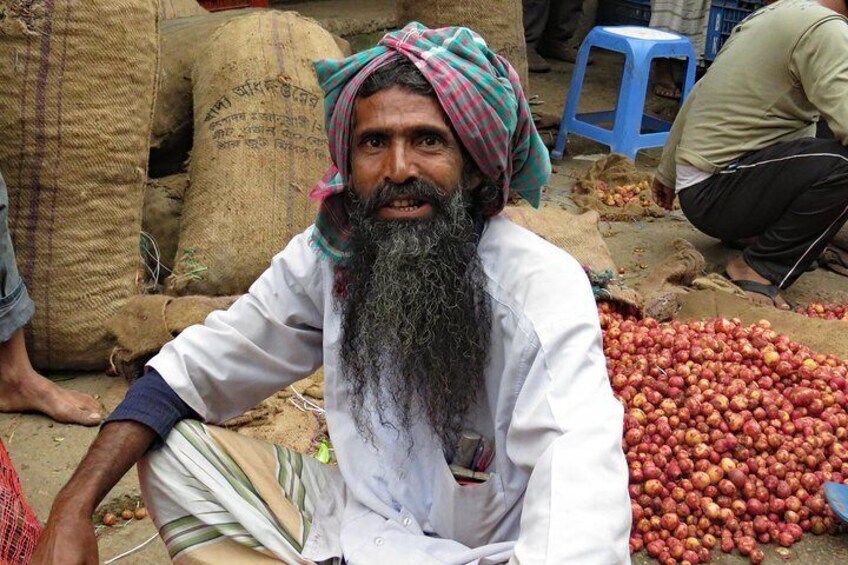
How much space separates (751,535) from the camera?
9.02ft

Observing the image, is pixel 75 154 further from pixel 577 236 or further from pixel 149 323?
pixel 577 236

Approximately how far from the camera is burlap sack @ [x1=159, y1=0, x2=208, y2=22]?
5.07m

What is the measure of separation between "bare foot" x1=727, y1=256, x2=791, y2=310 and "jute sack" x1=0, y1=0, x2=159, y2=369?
268 cm

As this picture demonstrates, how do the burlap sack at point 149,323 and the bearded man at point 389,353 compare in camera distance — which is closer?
the bearded man at point 389,353

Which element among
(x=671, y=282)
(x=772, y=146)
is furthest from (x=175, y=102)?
(x=772, y=146)

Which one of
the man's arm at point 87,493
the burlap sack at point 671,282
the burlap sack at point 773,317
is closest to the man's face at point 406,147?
the man's arm at point 87,493

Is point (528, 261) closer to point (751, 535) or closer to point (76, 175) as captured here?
point (751, 535)

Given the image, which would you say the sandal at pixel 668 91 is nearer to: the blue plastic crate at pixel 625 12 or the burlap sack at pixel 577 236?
the blue plastic crate at pixel 625 12

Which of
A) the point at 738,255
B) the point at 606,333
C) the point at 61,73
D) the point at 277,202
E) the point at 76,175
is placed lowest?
the point at 738,255

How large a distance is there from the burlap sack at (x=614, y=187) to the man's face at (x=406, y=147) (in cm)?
330

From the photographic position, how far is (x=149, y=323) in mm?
3266

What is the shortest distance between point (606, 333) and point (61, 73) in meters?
2.18

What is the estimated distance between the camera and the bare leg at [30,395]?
10.4ft

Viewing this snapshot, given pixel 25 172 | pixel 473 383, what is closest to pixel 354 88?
pixel 473 383
